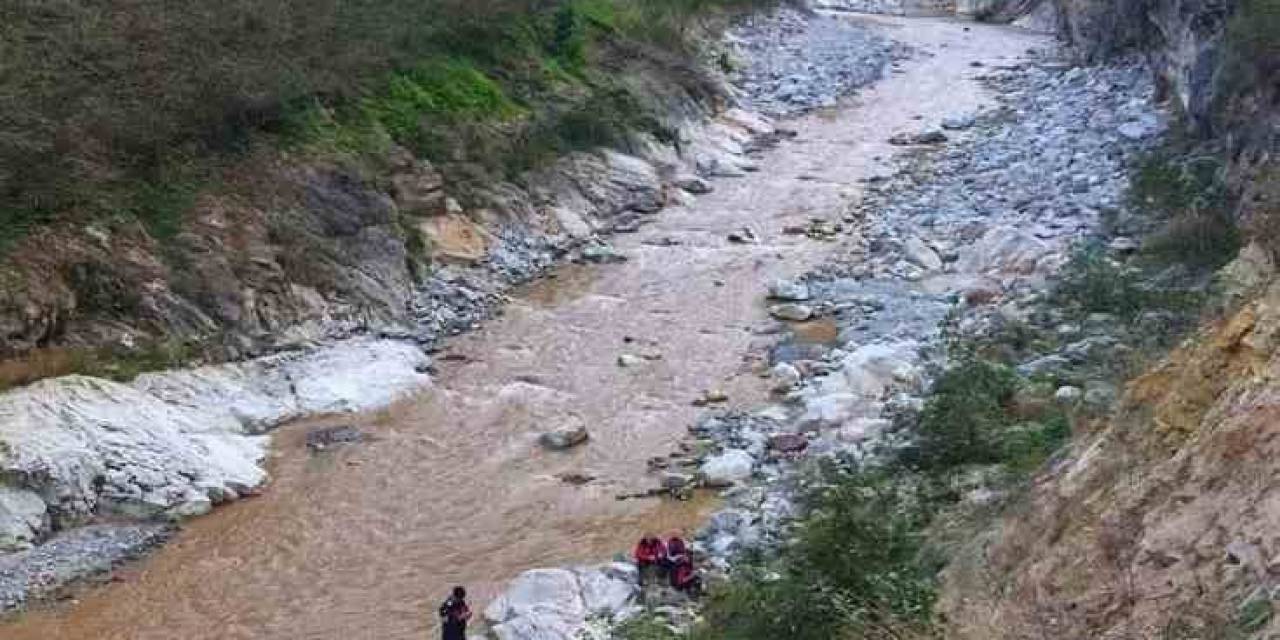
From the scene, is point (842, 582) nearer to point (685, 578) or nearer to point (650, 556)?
point (685, 578)

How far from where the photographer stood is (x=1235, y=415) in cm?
741

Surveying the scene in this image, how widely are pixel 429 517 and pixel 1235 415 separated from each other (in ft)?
33.9

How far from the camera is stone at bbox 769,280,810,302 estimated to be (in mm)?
22531

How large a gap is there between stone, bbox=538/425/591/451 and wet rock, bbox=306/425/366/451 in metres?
2.54

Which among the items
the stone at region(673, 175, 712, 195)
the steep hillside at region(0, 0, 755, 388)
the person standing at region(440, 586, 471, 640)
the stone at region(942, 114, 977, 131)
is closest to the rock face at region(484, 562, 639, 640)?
the person standing at region(440, 586, 471, 640)

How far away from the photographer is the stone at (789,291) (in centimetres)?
2253

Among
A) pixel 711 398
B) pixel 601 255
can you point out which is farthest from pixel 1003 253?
pixel 601 255

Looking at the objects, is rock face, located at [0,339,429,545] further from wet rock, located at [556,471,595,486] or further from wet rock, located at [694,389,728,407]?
wet rock, located at [694,389,728,407]

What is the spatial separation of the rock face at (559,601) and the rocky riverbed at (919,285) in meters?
0.16

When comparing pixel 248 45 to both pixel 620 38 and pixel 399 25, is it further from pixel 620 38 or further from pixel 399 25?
pixel 620 38

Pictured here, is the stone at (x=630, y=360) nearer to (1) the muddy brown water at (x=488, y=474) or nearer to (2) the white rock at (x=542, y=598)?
(1) the muddy brown water at (x=488, y=474)

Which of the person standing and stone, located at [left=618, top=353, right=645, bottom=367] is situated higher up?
the person standing

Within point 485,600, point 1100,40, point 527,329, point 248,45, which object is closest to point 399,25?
point 248,45

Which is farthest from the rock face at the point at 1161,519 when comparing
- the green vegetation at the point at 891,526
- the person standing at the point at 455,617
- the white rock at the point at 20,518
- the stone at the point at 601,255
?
the stone at the point at 601,255
